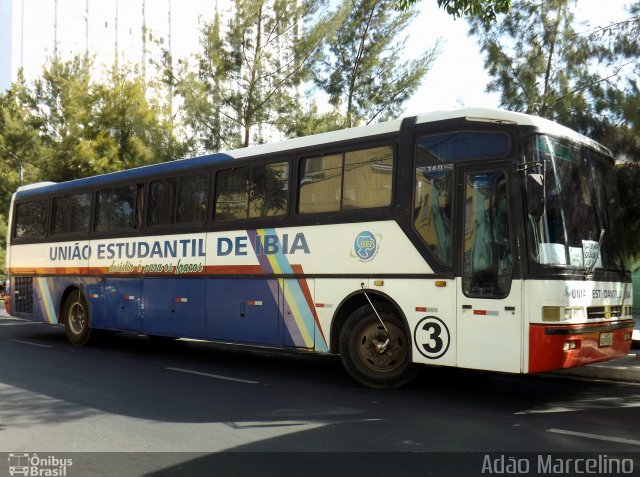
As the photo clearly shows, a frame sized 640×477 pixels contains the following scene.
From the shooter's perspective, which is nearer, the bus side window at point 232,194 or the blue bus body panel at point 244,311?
the blue bus body panel at point 244,311

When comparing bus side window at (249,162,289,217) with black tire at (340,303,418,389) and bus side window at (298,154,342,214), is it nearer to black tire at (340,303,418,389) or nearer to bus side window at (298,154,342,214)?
bus side window at (298,154,342,214)

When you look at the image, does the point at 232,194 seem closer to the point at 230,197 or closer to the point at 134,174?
the point at 230,197

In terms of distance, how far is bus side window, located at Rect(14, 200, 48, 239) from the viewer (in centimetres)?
1438

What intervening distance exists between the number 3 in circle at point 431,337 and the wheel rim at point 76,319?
26.0ft

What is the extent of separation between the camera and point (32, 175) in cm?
2712

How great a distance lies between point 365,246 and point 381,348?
1.27 meters

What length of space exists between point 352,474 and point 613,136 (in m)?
7.48

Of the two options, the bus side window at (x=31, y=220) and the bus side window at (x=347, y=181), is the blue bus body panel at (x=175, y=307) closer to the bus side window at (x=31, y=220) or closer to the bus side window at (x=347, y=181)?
the bus side window at (x=347, y=181)

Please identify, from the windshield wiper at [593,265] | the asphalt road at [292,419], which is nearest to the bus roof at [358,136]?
the windshield wiper at [593,265]

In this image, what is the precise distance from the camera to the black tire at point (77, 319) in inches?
523

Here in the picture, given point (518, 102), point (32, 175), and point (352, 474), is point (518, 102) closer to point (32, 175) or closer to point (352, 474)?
point (352, 474)

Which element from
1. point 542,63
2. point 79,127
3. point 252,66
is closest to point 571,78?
point 542,63

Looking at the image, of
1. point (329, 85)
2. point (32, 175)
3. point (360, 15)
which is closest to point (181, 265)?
point (329, 85)

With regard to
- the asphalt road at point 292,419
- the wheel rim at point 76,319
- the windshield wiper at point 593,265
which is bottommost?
the asphalt road at point 292,419
